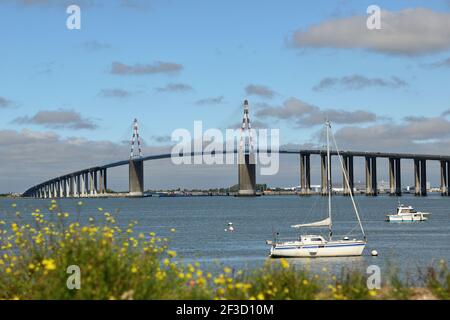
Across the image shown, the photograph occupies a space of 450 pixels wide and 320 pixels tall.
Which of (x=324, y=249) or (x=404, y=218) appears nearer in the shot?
(x=324, y=249)

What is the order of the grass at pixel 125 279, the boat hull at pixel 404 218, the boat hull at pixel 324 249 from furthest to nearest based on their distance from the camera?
1. the boat hull at pixel 404 218
2. the boat hull at pixel 324 249
3. the grass at pixel 125 279

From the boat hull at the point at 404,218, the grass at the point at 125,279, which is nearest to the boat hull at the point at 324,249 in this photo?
the grass at the point at 125,279

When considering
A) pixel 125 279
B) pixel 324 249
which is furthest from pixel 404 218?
pixel 125 279

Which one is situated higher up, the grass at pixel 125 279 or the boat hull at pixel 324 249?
the grass at pixel 125 279

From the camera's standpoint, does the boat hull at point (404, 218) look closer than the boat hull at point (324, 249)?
No

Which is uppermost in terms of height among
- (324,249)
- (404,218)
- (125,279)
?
(125,279)

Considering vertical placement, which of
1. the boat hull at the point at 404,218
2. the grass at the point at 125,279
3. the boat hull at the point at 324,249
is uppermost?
the grass at the point at 125,279

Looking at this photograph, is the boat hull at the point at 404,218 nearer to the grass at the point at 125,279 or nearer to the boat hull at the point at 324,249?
the boat hull at the point at 324,249

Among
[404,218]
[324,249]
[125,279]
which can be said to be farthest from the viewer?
[404,218]

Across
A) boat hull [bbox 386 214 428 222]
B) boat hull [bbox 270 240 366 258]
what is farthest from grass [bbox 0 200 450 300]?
boat hull [bbox 386 214 428 222]

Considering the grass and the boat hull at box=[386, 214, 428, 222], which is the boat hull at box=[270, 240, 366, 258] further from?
the boat hull at box=[386, 214, 428, 222]

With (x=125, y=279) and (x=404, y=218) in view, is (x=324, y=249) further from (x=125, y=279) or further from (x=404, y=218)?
(x=404, y=218)

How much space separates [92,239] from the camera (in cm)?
1336
